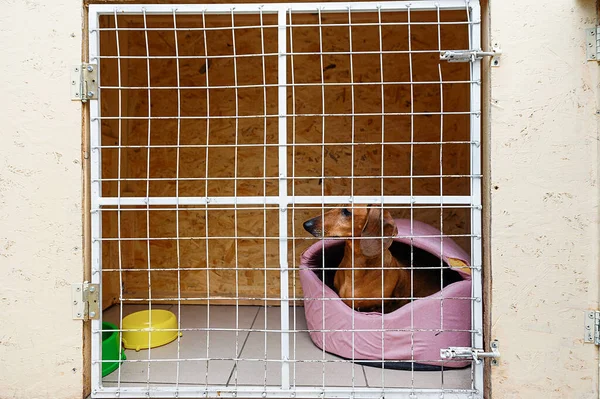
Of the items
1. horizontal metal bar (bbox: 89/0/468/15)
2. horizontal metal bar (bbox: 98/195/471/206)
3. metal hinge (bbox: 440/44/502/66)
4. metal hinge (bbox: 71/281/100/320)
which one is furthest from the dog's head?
metal hinge (bbox: 71/281/100/320)

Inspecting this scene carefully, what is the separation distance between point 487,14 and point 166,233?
7.91 feet

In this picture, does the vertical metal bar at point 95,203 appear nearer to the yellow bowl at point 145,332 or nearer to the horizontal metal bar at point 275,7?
the horizontal metal bar at point 275,7

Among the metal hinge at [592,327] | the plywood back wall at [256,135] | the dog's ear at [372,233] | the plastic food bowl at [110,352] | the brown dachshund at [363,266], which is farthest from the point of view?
the plywood back wall at [256,135]

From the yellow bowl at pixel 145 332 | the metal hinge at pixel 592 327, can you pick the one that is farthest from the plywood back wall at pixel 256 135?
the metal hinge at pixel 592 327

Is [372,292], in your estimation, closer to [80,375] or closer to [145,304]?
[80,375]

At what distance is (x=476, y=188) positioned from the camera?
66.6 inches

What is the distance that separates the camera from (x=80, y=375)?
1698mm

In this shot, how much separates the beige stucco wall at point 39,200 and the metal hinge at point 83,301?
0.03 meters

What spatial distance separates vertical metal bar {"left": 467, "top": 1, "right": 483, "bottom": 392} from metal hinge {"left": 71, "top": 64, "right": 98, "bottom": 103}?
1.49 m

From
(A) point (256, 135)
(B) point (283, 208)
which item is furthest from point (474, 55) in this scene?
(A) point (256, 135)

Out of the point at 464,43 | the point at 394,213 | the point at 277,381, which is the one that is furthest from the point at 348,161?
the point at 277,381

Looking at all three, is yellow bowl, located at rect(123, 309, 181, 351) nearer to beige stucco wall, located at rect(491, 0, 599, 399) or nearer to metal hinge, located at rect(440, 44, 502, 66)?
beige stucco wall, located at rect(491, 0, 599, 399)

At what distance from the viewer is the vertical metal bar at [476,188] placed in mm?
1676

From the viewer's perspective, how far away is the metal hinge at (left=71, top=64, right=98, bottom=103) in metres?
1.71
